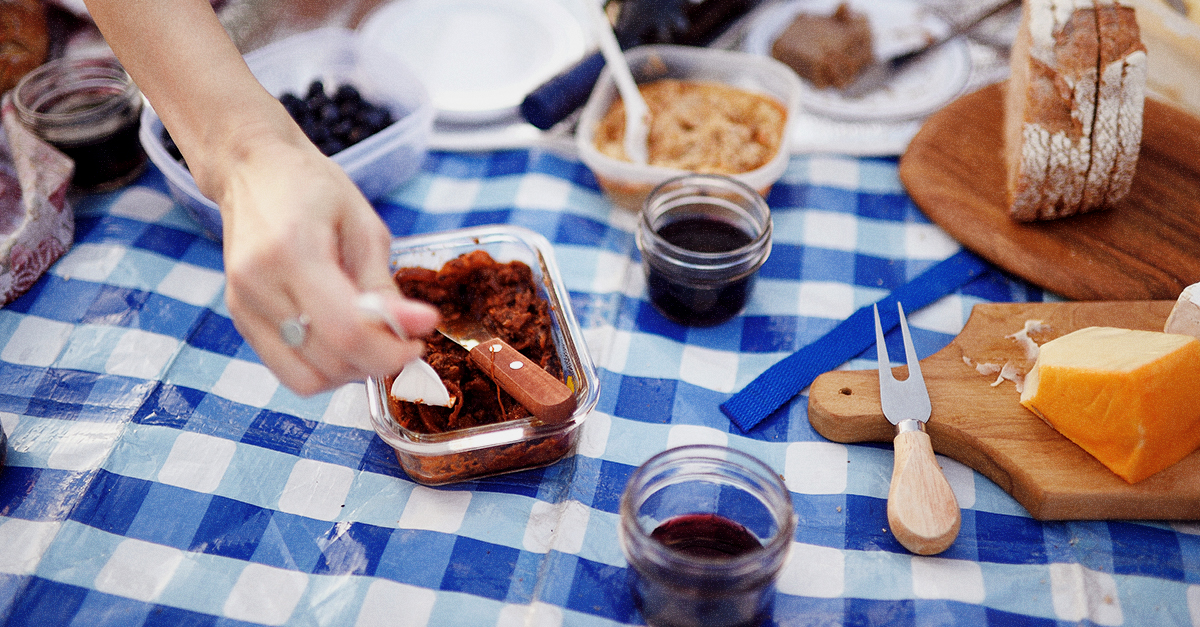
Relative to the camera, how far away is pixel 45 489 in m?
1.51

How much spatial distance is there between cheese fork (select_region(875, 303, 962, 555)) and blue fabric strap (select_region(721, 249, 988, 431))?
0.71 ft

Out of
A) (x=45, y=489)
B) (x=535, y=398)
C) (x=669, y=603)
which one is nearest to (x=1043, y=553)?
(x=669, y=603)

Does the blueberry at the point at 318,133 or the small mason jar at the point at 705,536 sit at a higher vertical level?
the blueberry at the point at 318,133

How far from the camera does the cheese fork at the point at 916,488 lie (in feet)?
4.49

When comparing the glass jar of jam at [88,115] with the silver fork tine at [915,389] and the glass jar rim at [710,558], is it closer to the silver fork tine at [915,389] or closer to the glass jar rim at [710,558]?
the glass jar rim at [710,558]

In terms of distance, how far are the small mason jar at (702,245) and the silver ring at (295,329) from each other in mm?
908

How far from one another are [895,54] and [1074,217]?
0.86m

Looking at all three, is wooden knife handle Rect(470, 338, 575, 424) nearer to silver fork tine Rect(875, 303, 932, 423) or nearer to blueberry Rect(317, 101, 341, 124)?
silver fork tine Rect(875, 303, 932, 423)

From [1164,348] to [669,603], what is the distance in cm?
103

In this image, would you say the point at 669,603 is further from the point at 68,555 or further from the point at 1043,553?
the point at 68,555

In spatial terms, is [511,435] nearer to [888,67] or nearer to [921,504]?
[921,504]

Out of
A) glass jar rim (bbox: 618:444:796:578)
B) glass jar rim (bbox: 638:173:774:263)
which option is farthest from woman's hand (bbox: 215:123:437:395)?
glass jar rim (bbox: 638:173:774:263)

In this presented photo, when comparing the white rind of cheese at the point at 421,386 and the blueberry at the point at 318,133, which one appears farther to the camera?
the blueberry at the point at 318,133

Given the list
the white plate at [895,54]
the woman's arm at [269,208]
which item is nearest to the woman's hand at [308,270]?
the woman's arm at [269,208]
